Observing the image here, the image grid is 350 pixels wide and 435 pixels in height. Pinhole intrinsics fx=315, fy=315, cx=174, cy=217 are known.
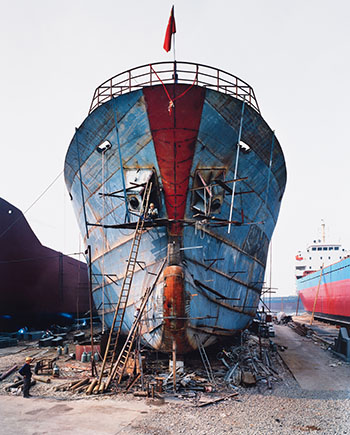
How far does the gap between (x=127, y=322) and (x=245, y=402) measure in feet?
11.7

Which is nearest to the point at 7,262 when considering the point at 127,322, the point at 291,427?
the point at 127,322

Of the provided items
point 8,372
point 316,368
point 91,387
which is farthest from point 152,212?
point 316,368

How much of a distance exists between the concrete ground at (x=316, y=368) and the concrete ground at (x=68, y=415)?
4.07m

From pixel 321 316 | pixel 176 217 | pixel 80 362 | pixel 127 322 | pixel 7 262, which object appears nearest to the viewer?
pixel 176 217

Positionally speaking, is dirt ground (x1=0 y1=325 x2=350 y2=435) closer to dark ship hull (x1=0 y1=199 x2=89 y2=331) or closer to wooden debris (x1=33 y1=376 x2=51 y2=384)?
wooden debris (x1=33 y1=376 x2=51 y2=384)

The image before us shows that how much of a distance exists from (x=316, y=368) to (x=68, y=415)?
683 cm

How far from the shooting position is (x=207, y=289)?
7.62 meters

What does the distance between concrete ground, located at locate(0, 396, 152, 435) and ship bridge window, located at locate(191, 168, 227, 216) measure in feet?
13.9

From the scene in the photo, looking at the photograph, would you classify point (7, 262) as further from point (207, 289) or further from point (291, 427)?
point (291, 427)

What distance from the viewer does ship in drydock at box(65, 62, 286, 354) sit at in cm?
723

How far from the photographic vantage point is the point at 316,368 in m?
8.81

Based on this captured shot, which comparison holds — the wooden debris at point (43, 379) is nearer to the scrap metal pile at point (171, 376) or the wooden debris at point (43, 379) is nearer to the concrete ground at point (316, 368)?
the scrap metal pile at point (171, 376)

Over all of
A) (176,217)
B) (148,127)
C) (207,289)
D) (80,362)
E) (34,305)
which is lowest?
(80,362)

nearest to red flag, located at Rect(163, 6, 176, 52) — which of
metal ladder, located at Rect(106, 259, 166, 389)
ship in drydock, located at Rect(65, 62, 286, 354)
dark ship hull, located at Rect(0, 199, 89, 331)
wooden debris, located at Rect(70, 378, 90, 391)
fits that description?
ship in drydock, located at Rect(65, 62, 286, 354)
